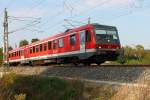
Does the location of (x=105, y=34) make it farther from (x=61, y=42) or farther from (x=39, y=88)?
(x=39, y=88)

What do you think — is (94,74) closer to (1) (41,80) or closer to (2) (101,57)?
(1) (41,80)

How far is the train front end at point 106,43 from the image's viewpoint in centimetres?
2147

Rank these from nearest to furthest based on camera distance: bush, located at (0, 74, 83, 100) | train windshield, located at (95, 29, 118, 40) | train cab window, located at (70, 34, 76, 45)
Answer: bush, located at (0, 74, 83, 100)
train windshield, located at (95, 29, 118, 40)
train cab window, located at (70, 34, 76, 45)

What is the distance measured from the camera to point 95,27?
22219 mm

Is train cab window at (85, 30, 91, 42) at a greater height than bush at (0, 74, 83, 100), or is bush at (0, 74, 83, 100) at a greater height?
train cab window at (85, 30, 91, 42)

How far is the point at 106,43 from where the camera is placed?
21969 mm

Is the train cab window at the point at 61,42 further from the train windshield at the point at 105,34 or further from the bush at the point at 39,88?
the bush at the point at 39,88

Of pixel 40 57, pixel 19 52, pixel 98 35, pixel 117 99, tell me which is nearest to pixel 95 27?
pixel 98 35

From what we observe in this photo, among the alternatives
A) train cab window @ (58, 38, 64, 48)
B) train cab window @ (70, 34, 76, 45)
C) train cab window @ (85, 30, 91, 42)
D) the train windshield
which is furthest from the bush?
train cab window @ (58, 38, 64, 48)

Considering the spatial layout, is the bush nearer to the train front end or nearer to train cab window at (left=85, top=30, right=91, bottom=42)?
the train front end

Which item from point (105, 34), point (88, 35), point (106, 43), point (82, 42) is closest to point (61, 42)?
point (82, 42)

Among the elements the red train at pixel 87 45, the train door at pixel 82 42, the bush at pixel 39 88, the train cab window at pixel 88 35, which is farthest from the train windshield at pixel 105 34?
the bush at pixel 39 88

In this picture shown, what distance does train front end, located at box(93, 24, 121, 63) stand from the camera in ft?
70.4

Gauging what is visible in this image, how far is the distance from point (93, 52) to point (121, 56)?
2253mm
